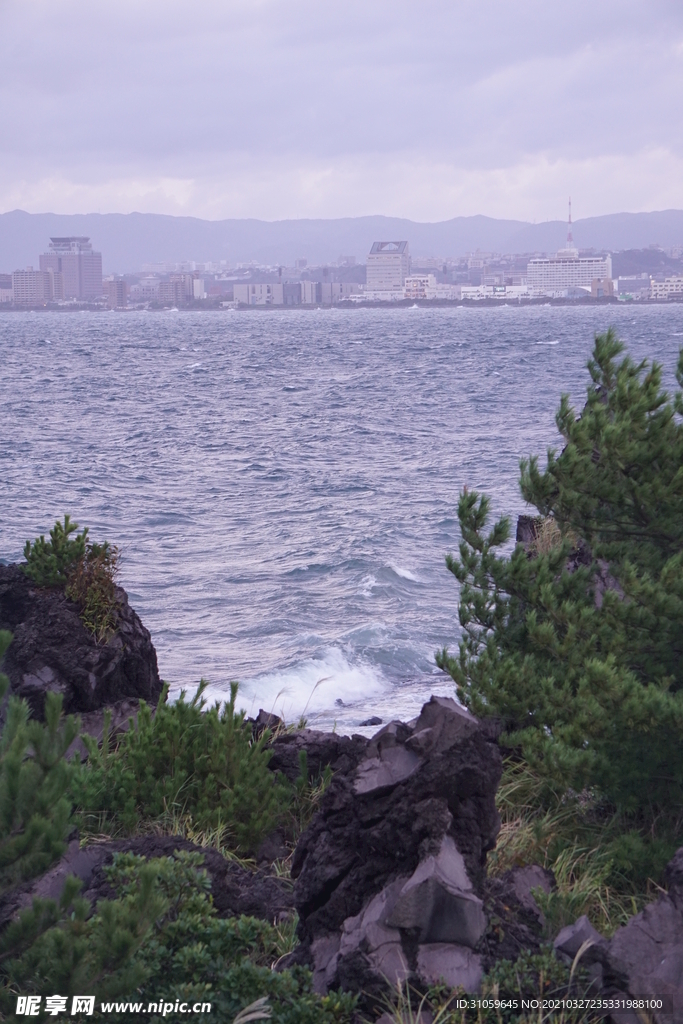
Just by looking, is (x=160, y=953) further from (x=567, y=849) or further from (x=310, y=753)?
(x=310, y=753)

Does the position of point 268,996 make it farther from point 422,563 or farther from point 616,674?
point 422,563

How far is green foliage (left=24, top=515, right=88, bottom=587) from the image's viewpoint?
684cm

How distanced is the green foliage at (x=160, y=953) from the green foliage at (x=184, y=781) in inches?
29.0

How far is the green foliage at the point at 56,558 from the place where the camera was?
684cm

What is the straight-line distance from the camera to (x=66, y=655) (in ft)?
20.8

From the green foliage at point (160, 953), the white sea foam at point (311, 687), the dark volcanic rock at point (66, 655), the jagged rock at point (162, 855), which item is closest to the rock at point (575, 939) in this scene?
the green foliage at point (160, 953)

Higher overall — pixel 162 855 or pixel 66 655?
pixel 66 655

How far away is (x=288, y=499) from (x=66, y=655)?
51.1 feet

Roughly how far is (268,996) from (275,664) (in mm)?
8213

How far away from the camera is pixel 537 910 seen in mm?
4125

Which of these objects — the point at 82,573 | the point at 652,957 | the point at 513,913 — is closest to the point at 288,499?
the point at 82,573

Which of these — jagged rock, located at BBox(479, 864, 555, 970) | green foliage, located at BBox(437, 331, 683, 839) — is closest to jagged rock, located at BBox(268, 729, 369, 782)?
green foliage, located at BBox(437, 331, 683, 839)

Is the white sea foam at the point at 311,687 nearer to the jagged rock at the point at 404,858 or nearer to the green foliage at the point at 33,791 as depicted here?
the jagged rock at the point at 404,858

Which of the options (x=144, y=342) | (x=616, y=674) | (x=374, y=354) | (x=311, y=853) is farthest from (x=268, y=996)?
(x=144, y=342)
